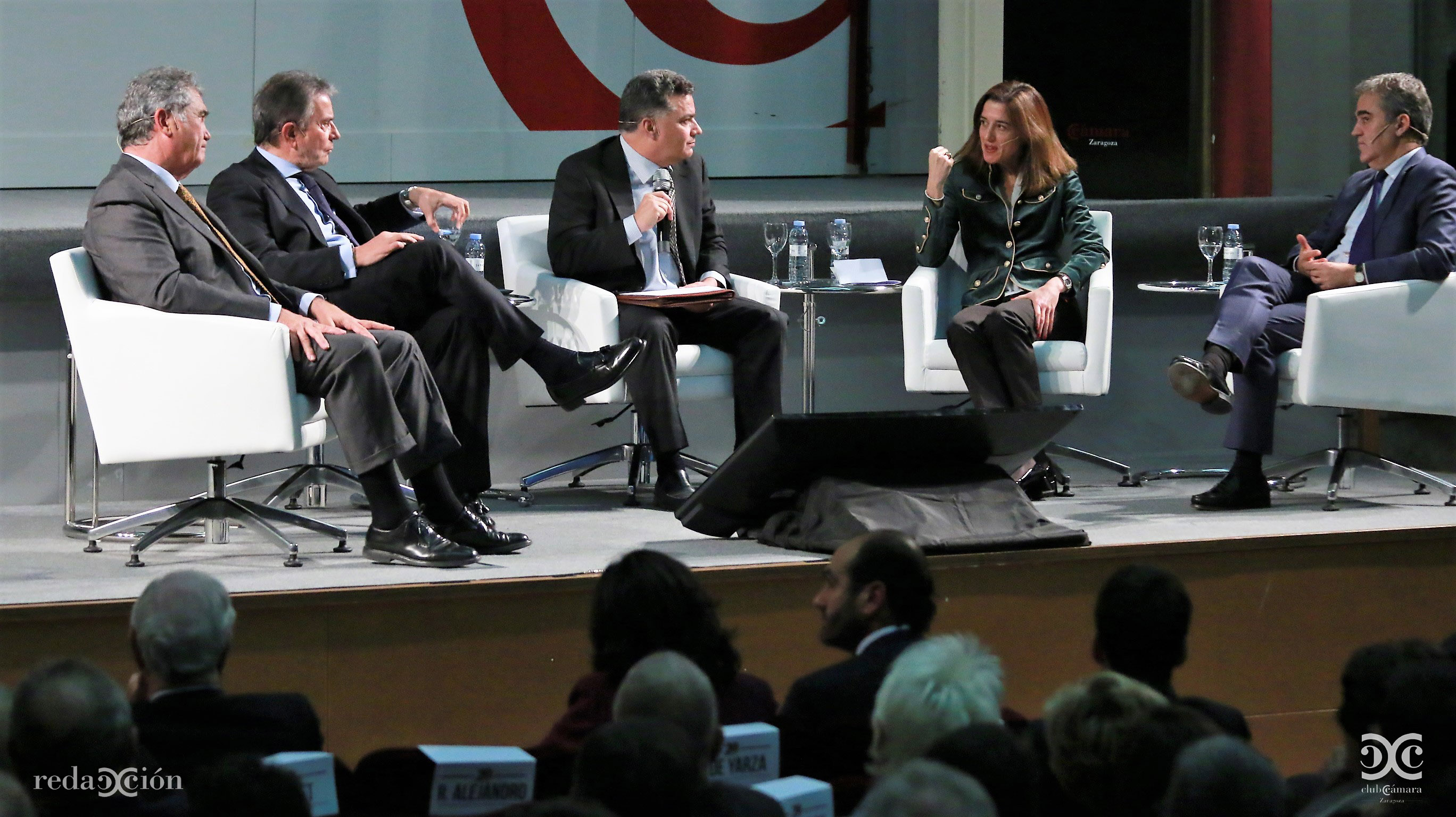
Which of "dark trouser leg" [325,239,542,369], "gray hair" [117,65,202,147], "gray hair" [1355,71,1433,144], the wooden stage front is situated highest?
"gray hair" [1355,71,1433,144]

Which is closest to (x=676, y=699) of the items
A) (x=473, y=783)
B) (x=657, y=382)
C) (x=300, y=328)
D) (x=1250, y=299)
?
(x=473, y=783)

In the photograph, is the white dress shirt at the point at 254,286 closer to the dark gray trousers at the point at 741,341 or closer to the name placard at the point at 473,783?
the dark gray trousers at the point at 741,341

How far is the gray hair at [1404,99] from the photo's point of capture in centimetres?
448

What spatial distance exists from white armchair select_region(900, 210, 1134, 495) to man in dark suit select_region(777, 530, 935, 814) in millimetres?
2373

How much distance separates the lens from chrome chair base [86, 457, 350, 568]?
341cm

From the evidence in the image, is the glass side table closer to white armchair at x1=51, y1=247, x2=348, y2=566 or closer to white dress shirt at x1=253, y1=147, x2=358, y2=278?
white dress shirt at x1=253, y1=147, x2=358, y2=278

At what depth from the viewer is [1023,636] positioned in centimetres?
339

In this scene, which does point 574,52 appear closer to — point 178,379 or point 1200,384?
point 1200,384

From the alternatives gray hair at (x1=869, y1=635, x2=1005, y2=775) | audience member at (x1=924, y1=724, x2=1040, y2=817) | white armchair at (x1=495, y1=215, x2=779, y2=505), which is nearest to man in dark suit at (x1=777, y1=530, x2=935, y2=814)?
gray hair at (x1=869, y1=635, x2=1005, y2=775)

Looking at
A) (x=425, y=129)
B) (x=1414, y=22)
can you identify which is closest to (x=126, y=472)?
(x=425, y=129)

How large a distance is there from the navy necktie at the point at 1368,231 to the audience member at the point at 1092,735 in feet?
10.8

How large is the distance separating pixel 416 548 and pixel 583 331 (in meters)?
1.18

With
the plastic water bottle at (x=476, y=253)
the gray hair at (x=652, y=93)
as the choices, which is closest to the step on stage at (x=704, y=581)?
the plastic water bottle at (x=476, y=253)

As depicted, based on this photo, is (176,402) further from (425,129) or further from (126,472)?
(425,129)
